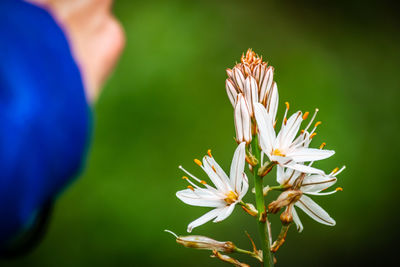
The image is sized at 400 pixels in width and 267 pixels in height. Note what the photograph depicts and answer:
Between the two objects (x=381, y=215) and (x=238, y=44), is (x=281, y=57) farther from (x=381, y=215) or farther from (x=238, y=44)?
(x=381, y=215)

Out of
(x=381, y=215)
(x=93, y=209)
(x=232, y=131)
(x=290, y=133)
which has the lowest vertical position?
(x=93, y=209)

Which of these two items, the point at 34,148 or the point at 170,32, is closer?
the point at 34,148

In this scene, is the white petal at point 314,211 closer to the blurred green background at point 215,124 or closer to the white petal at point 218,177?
the white petal at point 218,177

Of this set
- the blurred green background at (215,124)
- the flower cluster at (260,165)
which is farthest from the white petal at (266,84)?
the blurred green background at (215,124)

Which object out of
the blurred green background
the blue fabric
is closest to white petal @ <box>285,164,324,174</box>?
the blue fabric

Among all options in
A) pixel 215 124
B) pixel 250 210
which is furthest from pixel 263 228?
pixel 215 124

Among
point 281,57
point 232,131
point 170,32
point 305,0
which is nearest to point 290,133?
point 232,131
